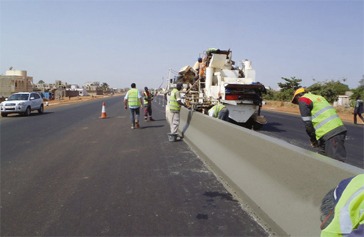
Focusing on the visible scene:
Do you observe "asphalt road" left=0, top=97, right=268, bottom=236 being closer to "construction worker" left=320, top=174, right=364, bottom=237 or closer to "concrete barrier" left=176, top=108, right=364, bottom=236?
"concrete barrier" left=176, top=108, right=364, bottom=236

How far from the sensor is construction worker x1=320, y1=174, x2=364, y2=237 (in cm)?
144

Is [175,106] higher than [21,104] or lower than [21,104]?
higher

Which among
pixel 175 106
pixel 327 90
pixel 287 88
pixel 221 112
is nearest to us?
pixel 221 112

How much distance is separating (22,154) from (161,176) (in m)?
4.45

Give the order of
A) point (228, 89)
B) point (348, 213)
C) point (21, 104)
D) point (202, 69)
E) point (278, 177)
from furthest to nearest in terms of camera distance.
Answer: point (21, 104) < point (202, 69) < point (228, 89) < point (278, 177) < point (348, 213)

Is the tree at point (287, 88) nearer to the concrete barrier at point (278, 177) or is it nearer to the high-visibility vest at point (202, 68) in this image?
the high-visibility vest at point (202, 68)

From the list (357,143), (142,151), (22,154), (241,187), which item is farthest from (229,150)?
(357,143)

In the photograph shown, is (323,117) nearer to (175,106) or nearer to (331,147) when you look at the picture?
(331,147)

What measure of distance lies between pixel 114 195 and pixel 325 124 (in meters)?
3.57

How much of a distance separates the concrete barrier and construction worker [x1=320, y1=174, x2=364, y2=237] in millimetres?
976

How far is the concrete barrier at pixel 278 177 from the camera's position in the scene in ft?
9.08

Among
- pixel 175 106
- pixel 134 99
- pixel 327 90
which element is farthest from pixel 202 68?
pixel 327 90

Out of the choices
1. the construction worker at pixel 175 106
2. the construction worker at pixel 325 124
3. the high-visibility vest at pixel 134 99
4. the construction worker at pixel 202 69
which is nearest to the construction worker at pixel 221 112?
the construction worker at pixel 175 106

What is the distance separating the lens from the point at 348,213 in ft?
4.76
